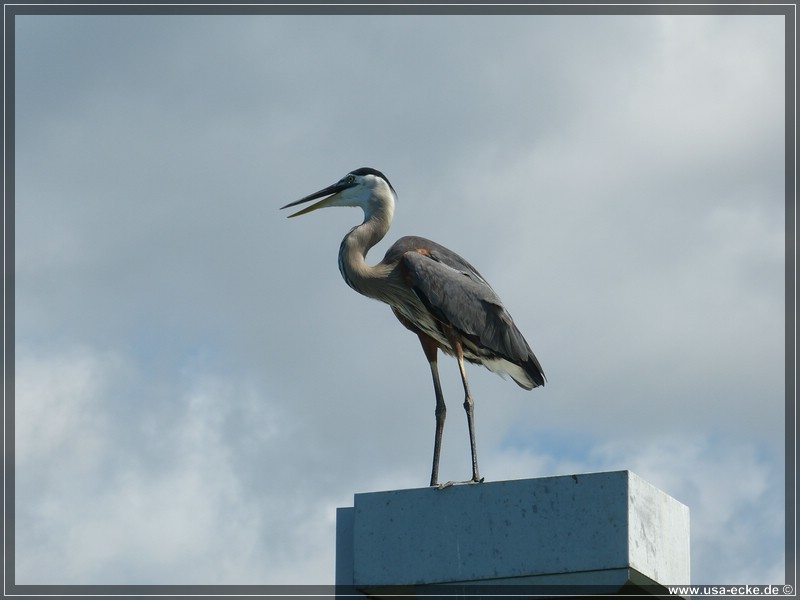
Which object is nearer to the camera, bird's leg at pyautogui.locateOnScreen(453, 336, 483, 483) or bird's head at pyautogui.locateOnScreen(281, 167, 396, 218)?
bird's leg at pyautogui.locateOnScreen(453, 336, 483, 483)

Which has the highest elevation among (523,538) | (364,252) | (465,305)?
(364,252)

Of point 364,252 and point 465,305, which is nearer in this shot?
point 465,305

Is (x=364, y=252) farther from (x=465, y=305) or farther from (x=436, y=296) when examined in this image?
(x=465, y=305)

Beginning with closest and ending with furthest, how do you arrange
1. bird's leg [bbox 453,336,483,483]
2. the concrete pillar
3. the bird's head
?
the concrete pillar < bird's leg [bbox 453,336,483,483] < the bird's head

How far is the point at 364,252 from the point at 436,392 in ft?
5.25

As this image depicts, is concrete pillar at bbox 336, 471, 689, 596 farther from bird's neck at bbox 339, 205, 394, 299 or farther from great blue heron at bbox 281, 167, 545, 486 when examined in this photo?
bird's neck at bbox 339, 205, 394, 299

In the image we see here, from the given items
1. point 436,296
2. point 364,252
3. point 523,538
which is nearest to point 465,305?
point 436,296

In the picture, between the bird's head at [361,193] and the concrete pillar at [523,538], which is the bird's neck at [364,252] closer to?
the bird's head at [361,193]

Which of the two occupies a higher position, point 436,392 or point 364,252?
point 364,252

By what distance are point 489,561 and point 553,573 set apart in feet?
1.58

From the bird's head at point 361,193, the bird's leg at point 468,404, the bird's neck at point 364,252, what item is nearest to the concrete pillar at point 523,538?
the bird's leg at point 468,404

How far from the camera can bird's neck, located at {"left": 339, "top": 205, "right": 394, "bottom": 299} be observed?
44.5ft

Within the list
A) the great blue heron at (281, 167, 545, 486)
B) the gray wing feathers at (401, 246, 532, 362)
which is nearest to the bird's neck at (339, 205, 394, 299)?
the great blue heron at (281, 167, 545, 486)

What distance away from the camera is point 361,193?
557 inches
